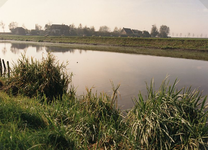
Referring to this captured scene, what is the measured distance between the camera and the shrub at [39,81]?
315 inches

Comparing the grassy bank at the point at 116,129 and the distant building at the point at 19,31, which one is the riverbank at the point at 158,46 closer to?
the grassy bank at the point at 116,129

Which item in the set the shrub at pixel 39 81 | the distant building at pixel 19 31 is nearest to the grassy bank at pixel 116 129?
the shrub at pixel 39 81

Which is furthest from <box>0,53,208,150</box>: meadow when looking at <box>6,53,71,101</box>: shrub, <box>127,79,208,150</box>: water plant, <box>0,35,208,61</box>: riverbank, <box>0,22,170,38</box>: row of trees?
<box>0,22,170,38</box>: row of trees

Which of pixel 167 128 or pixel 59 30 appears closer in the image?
pixel 167 128

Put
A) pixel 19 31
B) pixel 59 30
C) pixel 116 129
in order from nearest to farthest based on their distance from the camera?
pixel 116 129 → pixel 59 30 → pixel 19 31

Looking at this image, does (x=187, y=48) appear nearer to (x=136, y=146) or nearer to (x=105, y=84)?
(x=105, y=84)

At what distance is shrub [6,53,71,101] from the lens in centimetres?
801

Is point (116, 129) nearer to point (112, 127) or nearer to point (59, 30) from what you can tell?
point (112, 127)

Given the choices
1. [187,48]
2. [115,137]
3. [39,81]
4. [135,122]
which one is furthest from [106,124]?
[187,48]

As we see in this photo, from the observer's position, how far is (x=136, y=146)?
13.4 ft

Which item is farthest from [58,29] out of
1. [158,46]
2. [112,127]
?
[112,127]

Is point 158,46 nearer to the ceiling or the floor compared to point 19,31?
nearer to the floor

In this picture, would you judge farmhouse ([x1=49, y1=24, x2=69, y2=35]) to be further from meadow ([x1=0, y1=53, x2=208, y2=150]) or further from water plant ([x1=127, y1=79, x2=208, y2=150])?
water plant ([x1=127, y1=79, x2=208, y2=150])

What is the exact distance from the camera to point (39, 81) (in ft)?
26.7
